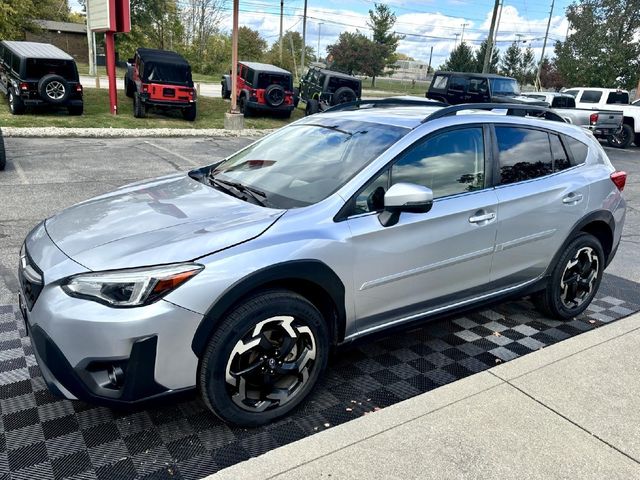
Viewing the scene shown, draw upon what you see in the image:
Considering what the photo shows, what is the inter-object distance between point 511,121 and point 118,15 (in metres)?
14.9

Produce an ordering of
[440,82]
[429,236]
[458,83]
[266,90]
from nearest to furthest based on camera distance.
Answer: [429,236] < [458,83] < [266,90] < [440,82]

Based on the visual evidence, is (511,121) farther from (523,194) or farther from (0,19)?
(0,19)

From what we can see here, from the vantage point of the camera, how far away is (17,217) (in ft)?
20.4

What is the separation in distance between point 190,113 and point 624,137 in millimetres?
14394

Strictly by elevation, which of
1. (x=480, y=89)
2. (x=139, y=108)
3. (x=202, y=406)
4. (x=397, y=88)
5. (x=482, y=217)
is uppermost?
(x=480, y=89)

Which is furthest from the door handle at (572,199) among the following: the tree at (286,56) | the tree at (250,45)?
the tree at (250,45)

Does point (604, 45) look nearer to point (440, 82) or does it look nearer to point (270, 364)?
point (440, 82)

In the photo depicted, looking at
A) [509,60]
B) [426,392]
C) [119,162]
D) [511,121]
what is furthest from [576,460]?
[509,60]

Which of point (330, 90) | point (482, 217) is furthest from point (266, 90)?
point (482, 217)

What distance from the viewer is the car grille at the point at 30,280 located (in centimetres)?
245

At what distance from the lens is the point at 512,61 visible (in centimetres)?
5275

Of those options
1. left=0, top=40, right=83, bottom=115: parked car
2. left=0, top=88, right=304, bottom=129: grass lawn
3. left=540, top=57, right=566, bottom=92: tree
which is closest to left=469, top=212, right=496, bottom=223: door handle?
left=0, top=88, right=304, bottom=129: grass lawn

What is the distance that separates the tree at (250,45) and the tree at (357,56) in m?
8.30

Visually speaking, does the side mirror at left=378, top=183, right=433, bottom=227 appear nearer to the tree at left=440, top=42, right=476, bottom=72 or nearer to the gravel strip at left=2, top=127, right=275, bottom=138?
the gravel strip at left=2, top=127, right=275, bottom=138
